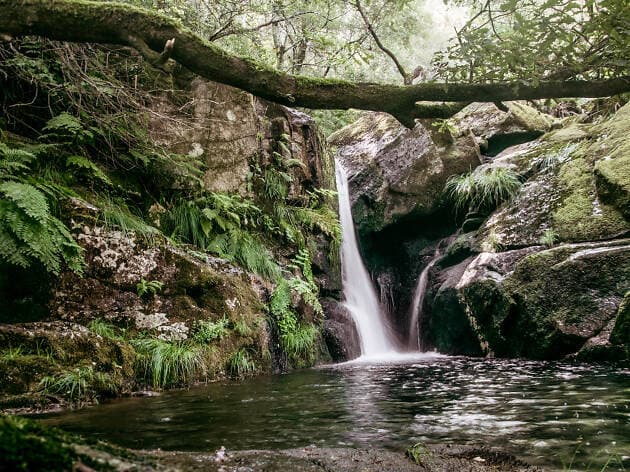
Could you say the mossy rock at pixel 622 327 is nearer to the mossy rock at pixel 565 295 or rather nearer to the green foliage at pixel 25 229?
the mossy rock at pixel 565 295

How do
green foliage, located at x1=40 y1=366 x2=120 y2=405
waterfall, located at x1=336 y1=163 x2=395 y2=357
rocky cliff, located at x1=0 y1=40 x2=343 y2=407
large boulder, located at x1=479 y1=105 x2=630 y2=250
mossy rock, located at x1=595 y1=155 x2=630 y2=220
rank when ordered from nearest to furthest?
1. green foliage, located at x1=40 y1=366 x2=120 y2=405
2. rocky cliff, located at x1=0 y1=40 x2=343 y2=407
3. mossy rock, located at x1=595 y1=155 x2=630 y2=220
4. large boulder, located at x1=479 y1=105 x2=630 y2=250
5. waterfall, located at x1=336 y1=163 x2=395 y2=357

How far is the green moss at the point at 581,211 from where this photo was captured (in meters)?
7.45

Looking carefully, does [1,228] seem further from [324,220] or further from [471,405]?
[324,220]

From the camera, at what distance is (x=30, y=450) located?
0.98 meters

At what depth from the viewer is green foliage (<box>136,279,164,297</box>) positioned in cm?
595

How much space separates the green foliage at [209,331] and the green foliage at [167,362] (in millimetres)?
226

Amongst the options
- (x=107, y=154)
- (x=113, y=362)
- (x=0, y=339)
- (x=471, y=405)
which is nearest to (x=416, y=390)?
(x=471, y=405)

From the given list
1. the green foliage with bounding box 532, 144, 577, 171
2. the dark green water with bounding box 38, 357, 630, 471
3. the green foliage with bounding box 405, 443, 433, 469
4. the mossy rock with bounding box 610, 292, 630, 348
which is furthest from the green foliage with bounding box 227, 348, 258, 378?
the green foliage with bounding box 532, 144, 577, 171

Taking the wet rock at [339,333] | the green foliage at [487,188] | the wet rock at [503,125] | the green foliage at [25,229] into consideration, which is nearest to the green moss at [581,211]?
the green foliage at [487,188]

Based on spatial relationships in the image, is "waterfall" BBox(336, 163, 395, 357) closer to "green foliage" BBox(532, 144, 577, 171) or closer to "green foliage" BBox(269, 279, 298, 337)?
"green foliage" BBox(269, 279, 298, 337)

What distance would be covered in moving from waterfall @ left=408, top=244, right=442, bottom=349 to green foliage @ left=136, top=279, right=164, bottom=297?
6440 mm

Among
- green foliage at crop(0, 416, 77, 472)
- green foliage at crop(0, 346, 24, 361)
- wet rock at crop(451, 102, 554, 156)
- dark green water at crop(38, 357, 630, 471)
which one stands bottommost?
dark green water at crop(38, 357, 630, 471)

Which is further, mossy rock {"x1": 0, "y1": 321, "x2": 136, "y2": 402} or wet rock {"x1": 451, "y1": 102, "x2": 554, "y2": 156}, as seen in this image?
wet rock {"x1": 451, "y1": 102, "x2": 554, "y2": 156}

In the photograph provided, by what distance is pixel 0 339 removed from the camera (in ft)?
14.7
